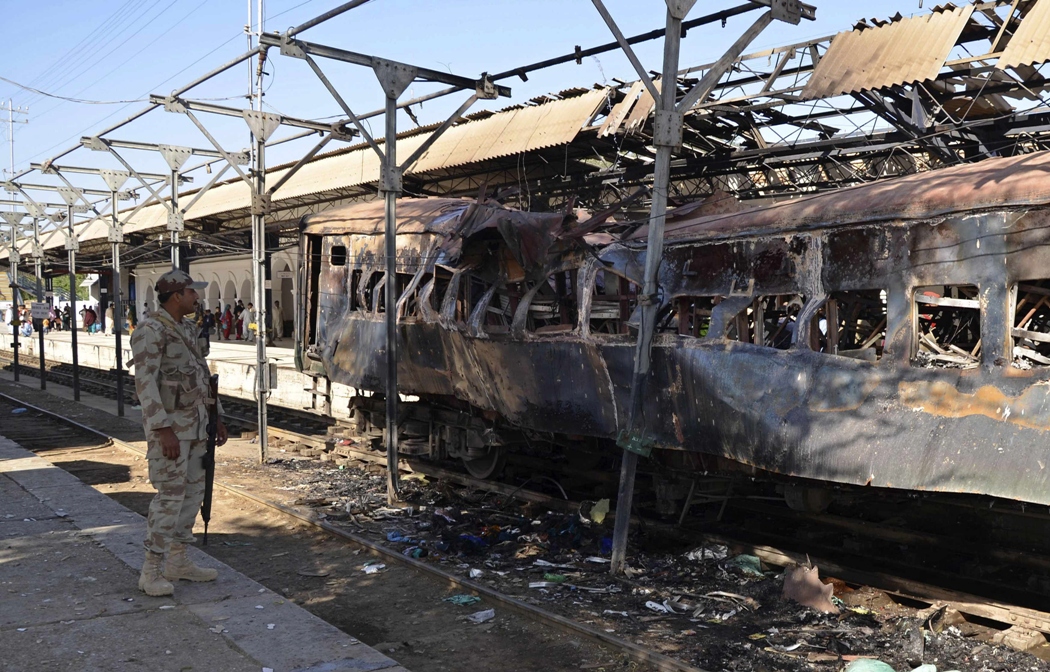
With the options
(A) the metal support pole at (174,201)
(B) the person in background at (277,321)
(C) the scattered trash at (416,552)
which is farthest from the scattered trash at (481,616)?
(B) the person in background at (277,321)

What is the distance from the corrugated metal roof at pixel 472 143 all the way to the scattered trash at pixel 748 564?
9.77 meters

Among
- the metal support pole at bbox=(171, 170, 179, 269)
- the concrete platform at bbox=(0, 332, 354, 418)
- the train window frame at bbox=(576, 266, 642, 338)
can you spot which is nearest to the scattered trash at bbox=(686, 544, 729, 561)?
the train window frame at bbox=(576, 266, 642, 338)

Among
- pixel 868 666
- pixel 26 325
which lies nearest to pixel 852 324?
pixel 868 666

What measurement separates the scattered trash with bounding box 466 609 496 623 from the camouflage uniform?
83.0 inches

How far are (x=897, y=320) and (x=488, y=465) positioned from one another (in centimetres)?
588

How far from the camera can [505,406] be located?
8938 mm


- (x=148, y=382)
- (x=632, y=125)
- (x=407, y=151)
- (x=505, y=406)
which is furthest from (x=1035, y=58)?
(x=407, y=151)

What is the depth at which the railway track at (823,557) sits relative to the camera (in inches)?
214

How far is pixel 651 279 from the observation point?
22.1 ft

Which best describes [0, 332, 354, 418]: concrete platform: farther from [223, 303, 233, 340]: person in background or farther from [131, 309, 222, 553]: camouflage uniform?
[131, 309, 222, 553]: camouflage uniform

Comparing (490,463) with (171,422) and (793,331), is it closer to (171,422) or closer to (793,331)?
(171,422)

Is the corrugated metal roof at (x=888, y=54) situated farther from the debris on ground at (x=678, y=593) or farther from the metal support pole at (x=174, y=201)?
the metal support pole at (x=174, y=201)

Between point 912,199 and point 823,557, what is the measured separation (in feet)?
9.73

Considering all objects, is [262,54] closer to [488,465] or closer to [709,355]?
[488,465]
